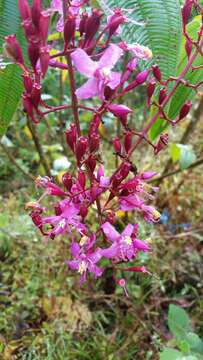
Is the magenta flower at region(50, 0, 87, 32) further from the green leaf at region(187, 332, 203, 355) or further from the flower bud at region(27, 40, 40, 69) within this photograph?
the green leaf at region(187, 332, 203, 355)

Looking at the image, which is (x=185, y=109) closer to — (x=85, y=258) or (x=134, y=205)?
(x=134, y=205)

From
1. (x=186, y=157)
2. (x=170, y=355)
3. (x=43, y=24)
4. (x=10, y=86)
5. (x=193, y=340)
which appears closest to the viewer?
(x=43, y=24)

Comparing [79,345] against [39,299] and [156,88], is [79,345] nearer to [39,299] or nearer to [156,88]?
[39,299]

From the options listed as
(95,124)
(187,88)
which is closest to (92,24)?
(95,124)

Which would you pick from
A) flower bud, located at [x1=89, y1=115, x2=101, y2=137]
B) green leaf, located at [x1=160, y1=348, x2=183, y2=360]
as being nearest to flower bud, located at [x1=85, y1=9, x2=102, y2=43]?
flower bud, located at [x1=89, y1=115, x2=101, y2=137]

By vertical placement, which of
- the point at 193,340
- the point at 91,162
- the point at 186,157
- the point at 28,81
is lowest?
the point at 193,340

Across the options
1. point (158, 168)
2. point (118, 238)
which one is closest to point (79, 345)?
point (118, 238)
